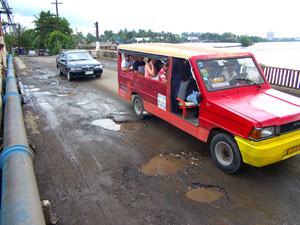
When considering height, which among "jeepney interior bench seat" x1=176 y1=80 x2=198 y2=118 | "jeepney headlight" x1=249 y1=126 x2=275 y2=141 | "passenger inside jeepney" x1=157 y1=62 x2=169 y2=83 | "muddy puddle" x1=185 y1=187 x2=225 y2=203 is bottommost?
"muddy puddle" x1=185 y1=187 x2=225 y2=203

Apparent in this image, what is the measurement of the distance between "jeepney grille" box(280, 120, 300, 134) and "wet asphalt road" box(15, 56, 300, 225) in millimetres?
872

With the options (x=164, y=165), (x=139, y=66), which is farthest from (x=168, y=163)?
(x=139, y=66)

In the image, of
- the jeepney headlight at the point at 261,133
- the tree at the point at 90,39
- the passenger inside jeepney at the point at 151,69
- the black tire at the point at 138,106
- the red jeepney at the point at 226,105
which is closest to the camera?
the jeepney headlight at the point at 261,133

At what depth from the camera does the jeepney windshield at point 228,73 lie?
4.76 m

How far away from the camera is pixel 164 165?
15.4 feet

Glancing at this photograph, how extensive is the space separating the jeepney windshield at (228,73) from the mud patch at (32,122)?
14.6 feet

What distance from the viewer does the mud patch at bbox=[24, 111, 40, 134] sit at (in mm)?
6488

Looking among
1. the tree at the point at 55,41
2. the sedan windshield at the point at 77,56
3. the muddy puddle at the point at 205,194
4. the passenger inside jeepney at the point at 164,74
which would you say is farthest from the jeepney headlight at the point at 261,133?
the tree at the point at 55,41

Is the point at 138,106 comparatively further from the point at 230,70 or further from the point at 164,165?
the point at 230,70

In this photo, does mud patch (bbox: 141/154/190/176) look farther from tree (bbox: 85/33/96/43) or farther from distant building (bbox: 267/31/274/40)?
tree (bbox: 85/33/96/43)

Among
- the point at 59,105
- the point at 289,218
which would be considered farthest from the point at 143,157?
the point at 59,105

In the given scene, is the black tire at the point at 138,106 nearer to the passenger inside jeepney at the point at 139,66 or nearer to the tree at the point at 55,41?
the passenger inside jeepney at the point at 139,66

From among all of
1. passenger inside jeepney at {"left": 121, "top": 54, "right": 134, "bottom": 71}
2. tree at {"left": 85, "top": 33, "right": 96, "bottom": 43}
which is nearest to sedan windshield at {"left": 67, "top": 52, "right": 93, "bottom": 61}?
passenger inside jeepney at {"left": 121, "top": 54, "right": 134, "bottom": 71}

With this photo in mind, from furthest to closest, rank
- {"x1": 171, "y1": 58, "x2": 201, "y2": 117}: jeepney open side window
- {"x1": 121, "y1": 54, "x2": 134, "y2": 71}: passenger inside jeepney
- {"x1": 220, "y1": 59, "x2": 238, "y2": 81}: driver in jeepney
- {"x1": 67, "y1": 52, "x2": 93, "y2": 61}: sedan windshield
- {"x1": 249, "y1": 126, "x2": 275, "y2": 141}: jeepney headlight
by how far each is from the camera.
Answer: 1. {"x1": 67, "y1": 52, "x2": 93, "y2": 61}: sedan windshield
2. {"x1": 121, "y1": 54, "x2": 134, "y2": 71}: passenger inside jeepney
3. {"x1": 171, "y1": 58, "x2": 201, "y2": 117}: jeepney open side window
4. {"x1": 220, "y1": 59, "x2": 238, "y2": 81}: driver in jeepney
5. {"x1": 249, "y1": 126, "x2": 275, "y2": 141}: jeepney headlight
